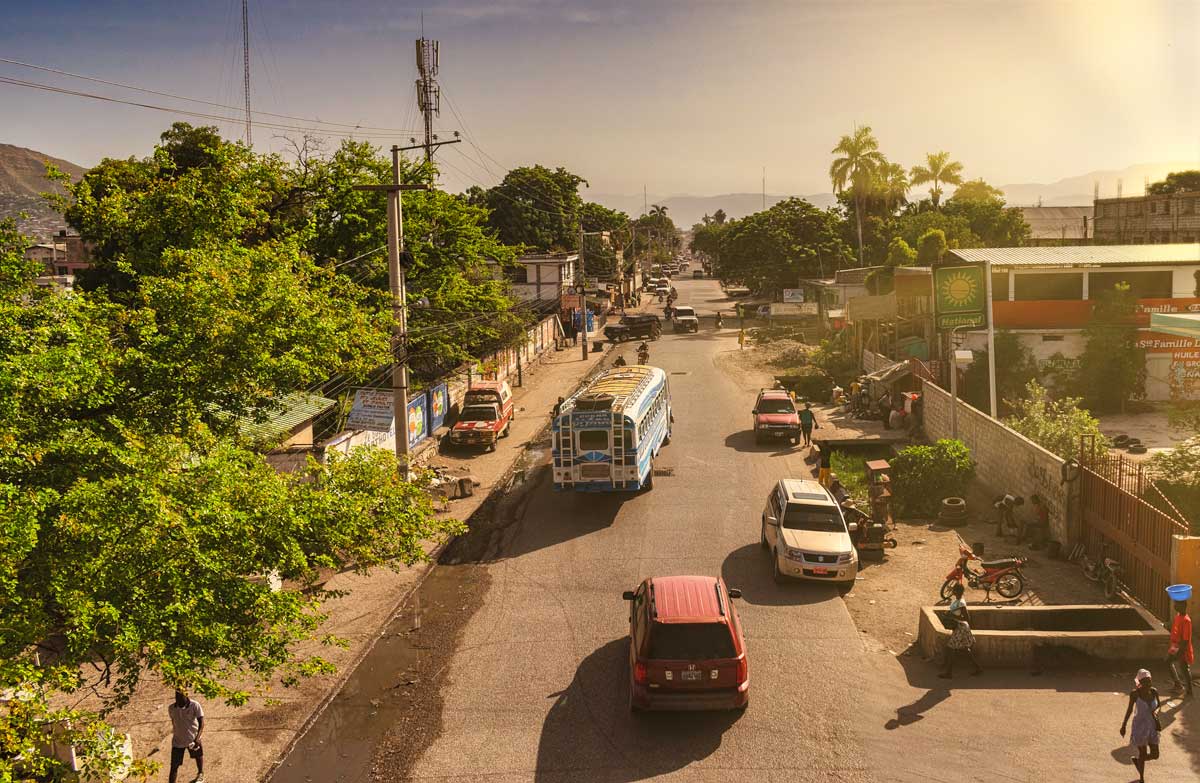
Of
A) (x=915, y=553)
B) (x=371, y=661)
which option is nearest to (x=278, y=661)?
(x=371, y=661)

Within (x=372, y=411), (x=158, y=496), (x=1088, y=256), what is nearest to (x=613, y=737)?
(x=158, y=496)

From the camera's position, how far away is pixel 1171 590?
13.7 m

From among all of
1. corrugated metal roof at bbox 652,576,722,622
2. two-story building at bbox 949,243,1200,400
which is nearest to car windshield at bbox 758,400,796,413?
two-story building at bbox 949,243,1200,400

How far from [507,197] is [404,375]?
71.4 m

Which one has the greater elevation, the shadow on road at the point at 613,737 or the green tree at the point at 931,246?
the green tree at the point at 931,246

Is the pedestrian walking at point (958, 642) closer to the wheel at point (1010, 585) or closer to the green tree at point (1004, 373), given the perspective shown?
the wheel at point (1010, 585)

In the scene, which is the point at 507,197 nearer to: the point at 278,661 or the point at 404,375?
the point at 404,375

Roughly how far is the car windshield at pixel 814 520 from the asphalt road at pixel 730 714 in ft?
4.51

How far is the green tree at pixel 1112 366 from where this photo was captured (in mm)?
32969

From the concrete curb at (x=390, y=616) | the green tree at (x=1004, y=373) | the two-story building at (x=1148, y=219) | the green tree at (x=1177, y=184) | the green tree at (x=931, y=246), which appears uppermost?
the green tree at (x=1177, y=184)

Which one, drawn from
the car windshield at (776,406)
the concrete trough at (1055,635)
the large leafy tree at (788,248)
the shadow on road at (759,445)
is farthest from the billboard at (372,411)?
the large leafy tree at (788,248)

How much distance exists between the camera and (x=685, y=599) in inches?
531

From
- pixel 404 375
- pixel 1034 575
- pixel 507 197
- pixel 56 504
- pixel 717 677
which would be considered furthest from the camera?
pixel 507 197

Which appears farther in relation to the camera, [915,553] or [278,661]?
[915,553]
